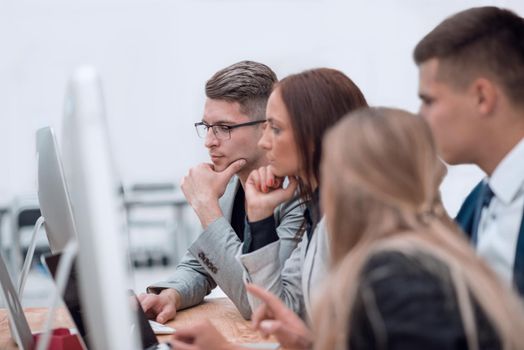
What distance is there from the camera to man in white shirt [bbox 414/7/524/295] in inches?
50.5

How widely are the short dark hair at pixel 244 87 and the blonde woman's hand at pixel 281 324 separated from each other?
87 centimetres

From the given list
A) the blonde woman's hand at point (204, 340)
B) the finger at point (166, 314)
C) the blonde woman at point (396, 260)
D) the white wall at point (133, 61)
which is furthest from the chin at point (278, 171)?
Answer: the white wall at point (133, 61)

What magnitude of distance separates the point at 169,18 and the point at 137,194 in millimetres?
1000

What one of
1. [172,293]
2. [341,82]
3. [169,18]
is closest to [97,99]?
[341,82]

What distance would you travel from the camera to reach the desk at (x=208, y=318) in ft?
5.22

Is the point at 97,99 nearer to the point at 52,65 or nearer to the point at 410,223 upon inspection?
the point at 410,223

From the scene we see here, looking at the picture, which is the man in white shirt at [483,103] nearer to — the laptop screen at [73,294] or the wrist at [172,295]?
the laptop screen at [73,294]

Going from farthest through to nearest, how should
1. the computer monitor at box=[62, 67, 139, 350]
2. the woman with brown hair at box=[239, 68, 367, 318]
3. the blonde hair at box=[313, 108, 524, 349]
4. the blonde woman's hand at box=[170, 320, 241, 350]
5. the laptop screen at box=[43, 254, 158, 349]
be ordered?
the woman with brown hair at box=[239, 68, 367, 318] < the blonde woman's hand at box=[170, 320, 241, 350] < the laptop screen at box=[43, 254, 158, 349] < the blonde hair at box=[313, 108, 524, 349] < the computer monitor at box=[62, 67, 139, 350]

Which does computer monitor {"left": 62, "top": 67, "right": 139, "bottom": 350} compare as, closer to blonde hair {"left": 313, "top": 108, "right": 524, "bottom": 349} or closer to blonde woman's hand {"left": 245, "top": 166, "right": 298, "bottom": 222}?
blonde hair {"left": 313, "top": 108, "right": 524, "bottom": 349}

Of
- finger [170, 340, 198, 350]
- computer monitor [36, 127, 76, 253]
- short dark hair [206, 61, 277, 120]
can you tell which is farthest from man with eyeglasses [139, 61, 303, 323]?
finger [170, 340, 198, 350]

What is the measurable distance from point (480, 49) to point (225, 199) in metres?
0.91

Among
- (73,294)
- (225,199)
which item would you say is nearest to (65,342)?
(73,294)

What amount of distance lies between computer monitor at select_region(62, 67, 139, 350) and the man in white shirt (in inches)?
24.1

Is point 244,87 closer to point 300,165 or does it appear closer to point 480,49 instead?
point 300,165
